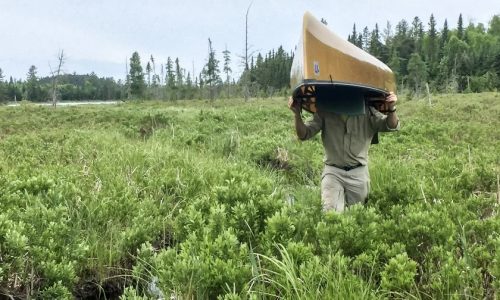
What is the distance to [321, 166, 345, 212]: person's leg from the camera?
15.3 feet

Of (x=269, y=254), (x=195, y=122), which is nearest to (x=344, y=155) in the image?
(x=269, y=254)

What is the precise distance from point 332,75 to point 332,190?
1337mm

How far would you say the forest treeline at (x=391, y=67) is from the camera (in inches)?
2217

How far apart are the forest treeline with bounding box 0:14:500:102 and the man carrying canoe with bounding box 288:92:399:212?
40291 mm

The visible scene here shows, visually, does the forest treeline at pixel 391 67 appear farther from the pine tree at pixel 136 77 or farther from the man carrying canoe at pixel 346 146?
the man carrying canoe at pixel 346 146

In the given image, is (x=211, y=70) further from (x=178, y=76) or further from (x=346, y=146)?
(x=346, y=146)

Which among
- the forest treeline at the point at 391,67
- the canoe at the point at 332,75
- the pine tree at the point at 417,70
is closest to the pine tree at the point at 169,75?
the forest treeline at the point at 391,67

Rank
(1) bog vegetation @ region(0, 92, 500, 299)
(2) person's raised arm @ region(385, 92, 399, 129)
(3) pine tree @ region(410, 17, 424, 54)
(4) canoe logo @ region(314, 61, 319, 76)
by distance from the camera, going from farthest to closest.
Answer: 1. (3) pine tree @ region(410, 17, 424, 54)
2. (4) canoe logo @ region(314, 61, 319, 76)
3. (2) person's raised arm @ region(385, 92, 399, 129)
4. (1) bog vegetation @ region(0, 92, 500, 299)

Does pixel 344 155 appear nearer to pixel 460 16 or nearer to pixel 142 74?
pixel 142 74

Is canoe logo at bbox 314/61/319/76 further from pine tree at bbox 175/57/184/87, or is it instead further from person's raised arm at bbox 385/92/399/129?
pine tree at bbox 175/57/184/87

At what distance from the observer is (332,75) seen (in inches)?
205

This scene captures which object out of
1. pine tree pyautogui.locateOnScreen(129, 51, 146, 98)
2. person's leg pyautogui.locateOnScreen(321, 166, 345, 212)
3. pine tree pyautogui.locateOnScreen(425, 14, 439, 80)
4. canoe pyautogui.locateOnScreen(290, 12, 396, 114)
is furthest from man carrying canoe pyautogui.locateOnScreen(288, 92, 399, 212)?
pine tree pyautogui.locateOnScreen(425, 14, 439, 80)

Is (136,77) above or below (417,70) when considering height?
above

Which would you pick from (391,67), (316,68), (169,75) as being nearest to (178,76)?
(169,75)
